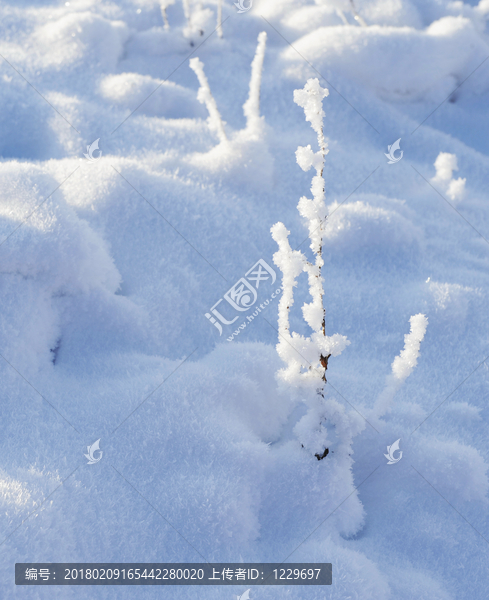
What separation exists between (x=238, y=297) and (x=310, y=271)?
Result: 0.78 m

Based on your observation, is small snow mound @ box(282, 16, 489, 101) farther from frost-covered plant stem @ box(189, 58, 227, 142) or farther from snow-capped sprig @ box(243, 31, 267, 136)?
frost-covered plant stem @ box(189, 58, 227, 142)

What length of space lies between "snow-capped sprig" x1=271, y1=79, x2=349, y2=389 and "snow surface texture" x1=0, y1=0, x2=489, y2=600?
1cm

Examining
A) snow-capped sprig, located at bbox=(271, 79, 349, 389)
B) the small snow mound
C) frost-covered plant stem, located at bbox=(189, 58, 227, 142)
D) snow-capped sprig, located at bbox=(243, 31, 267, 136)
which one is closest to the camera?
snow-capped sprig, located at bbox=(271, 79, 349, 389)

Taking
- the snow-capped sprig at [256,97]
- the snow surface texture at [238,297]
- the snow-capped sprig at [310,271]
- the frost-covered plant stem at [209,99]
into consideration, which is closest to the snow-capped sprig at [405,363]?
the snow surface texture at [238,297]

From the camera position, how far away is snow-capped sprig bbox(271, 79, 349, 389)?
4.48ft

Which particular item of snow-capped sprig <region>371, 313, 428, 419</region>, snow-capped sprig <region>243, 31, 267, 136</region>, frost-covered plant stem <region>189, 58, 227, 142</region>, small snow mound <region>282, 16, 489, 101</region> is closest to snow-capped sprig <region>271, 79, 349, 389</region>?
snow-capped sprig <region>371, 313, 428, 419</region>

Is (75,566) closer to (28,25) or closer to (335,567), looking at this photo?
(335,567)

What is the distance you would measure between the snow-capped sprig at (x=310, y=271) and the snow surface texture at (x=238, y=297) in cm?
1

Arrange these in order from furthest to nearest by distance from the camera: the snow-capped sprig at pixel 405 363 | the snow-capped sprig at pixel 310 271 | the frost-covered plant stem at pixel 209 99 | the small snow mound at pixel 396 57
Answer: the small snow mound at pixel 396 57, the frost-covered plant stem at pixel 209 99, the snow-capped sprig at pixel 405 363, the snow-capped sprig at pixel 310 271

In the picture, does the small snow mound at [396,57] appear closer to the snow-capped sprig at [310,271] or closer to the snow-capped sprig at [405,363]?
the snow-capped sprig at [310,271]

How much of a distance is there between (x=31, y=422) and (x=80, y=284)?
1.88 feet

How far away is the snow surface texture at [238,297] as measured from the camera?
4.66 feet

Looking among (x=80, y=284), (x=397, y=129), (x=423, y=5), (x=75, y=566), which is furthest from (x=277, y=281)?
(x=423, y=5)

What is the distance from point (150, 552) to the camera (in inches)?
53.2
